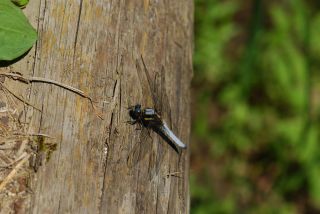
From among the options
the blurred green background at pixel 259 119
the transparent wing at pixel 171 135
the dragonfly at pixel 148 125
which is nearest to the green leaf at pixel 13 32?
the dragonfly at pixel 148 125

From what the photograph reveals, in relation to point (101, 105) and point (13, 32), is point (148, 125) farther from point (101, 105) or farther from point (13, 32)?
point (13, 32)

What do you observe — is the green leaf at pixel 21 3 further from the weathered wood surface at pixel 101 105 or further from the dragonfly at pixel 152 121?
the dragonfly at pixel 152 121

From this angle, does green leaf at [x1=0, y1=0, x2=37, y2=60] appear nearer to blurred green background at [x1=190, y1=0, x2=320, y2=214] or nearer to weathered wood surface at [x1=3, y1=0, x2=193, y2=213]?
weathered wood surface at [x1=3, y1=0, x2=193, y2=213]

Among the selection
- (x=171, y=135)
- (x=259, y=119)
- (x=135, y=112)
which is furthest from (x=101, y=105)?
(x=259, y=119)

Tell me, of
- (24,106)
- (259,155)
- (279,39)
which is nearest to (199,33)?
(279,39)

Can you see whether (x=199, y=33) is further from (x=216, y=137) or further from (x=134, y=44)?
(x=134, y=44)
